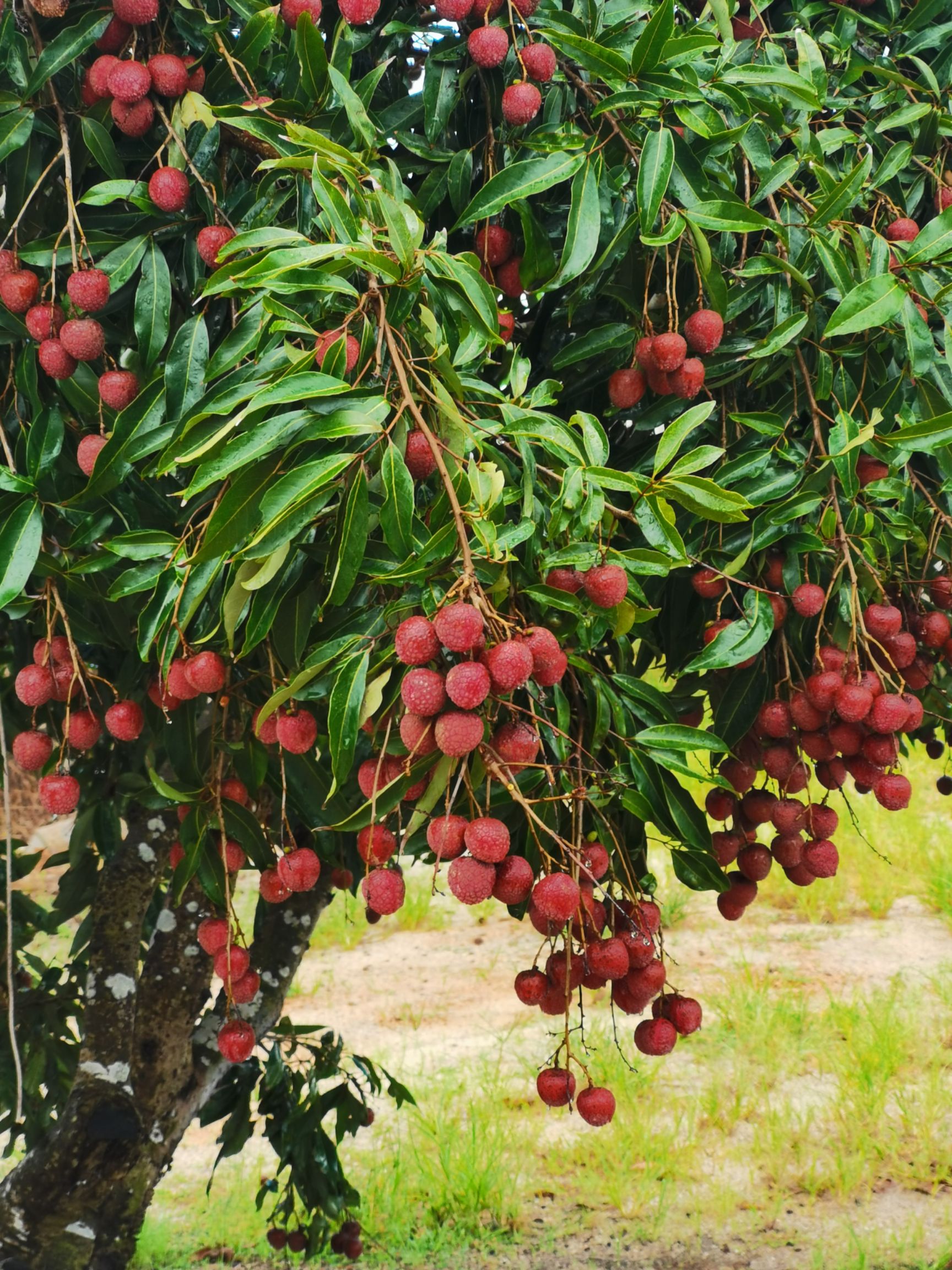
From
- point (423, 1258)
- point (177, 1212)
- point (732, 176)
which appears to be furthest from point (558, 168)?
point (177, 1212)

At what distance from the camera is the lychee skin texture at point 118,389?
1022 millimetres

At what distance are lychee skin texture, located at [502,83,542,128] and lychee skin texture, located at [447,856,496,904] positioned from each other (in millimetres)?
654

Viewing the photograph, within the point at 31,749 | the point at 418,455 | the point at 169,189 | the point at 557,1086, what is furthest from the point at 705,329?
the point at 31,749

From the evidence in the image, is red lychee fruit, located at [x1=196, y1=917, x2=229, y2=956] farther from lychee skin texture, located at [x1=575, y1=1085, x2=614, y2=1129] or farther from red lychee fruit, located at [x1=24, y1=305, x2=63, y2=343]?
red lychee fruit, located at [x1=24, y1=305, x2=63, y2=343]

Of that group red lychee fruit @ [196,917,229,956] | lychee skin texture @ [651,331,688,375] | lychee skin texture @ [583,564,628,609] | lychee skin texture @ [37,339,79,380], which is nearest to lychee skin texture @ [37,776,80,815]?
red lychee fruit @ [196,917,229,956]

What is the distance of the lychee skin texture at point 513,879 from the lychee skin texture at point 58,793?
577 millimetres

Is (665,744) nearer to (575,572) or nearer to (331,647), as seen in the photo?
(575,572)

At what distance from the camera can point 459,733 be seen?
2.23 feet

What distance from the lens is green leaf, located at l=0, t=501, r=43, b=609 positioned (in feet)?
3.27

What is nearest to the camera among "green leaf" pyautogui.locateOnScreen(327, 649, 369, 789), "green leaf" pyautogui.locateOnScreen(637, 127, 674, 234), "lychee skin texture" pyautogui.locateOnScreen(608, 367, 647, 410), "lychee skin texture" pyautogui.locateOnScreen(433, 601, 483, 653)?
"lychee skin texture" pyautogui.locateOnScreen(433, 601, 483, 653)

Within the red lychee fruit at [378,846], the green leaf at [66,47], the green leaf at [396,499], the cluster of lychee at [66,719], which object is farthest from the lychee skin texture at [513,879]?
the green leaf at [66,47]

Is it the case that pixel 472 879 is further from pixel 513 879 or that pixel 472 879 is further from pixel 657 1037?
pixel 657 1037

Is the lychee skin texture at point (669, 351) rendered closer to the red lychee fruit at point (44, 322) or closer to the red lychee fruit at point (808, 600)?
the red lychee fruit at point (808, 600)

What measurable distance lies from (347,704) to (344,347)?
24 cm
